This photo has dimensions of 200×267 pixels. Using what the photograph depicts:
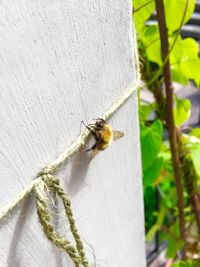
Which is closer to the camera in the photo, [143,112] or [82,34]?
[82,34]

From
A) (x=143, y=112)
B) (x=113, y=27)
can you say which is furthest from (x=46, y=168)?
(x=143, y=112)

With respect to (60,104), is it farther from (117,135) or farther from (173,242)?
(173,242)

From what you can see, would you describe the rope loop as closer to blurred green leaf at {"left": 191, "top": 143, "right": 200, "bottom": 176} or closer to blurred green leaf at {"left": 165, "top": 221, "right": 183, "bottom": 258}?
blurred green leaf at {"left": 191, "top": 143, "right": 200, "bottom": 176}

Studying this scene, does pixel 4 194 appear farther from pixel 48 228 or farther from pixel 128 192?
pixel 128 192

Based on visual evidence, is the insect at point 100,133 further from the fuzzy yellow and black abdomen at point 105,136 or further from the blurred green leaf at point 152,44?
the blurred green leaf at point 152,44

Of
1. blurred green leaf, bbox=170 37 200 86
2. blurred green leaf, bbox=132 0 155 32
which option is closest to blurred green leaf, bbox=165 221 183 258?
blurred green leaf, bbox=170 37 200 86

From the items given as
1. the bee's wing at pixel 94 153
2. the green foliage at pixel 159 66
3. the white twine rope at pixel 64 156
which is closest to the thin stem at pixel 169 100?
the green foliage at pixel 159 66
